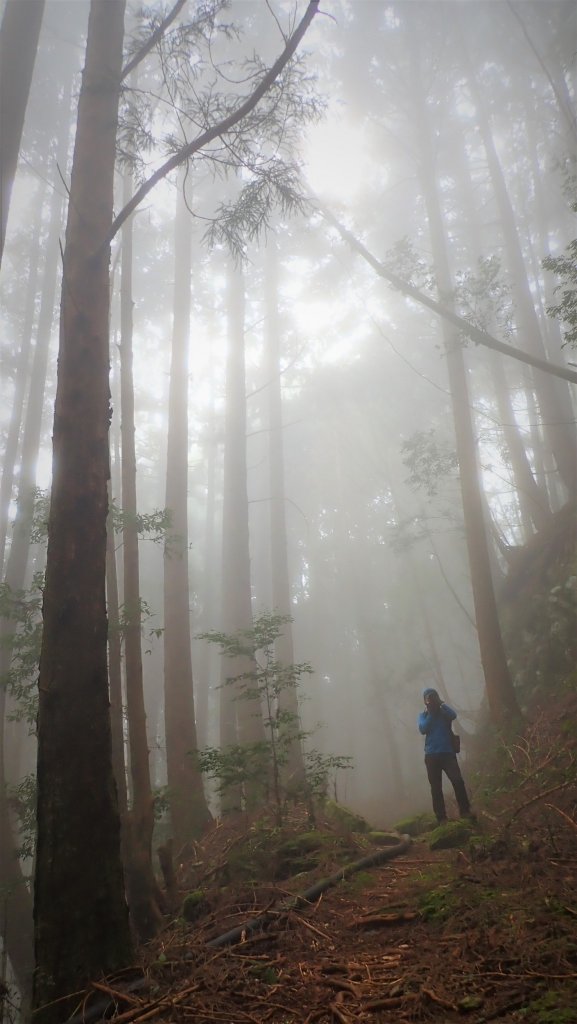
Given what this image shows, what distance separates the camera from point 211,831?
26.2ft

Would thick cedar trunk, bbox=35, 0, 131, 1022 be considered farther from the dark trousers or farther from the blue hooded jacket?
the blue hooded jacket

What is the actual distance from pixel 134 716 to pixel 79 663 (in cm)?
286

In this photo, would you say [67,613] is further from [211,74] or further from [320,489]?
[320,489]

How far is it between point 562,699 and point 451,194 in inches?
731

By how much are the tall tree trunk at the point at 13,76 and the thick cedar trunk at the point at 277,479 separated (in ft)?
33.2

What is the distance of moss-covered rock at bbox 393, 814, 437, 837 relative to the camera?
703 centimetres

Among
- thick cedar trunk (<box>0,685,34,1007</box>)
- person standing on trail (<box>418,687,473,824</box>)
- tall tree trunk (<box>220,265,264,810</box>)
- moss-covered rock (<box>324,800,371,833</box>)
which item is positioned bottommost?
thick cedar trunk (<box>0,685,34,1007</box>)

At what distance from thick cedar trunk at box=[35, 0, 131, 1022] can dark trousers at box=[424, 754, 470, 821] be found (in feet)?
13.9

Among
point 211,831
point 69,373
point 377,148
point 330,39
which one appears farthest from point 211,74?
point 211,831

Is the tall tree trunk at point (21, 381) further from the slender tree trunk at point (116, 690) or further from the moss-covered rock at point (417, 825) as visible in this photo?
the moss-covered rock at point (417, 825)

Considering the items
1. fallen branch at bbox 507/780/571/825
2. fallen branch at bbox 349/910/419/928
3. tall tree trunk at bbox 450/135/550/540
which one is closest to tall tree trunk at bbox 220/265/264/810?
fallen branch at bbox 507/780/571/825

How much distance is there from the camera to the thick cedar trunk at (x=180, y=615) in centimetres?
822

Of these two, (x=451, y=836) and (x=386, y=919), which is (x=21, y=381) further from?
(x=386, y=919)

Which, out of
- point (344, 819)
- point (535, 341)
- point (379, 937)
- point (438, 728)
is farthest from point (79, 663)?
point (535, 341)
